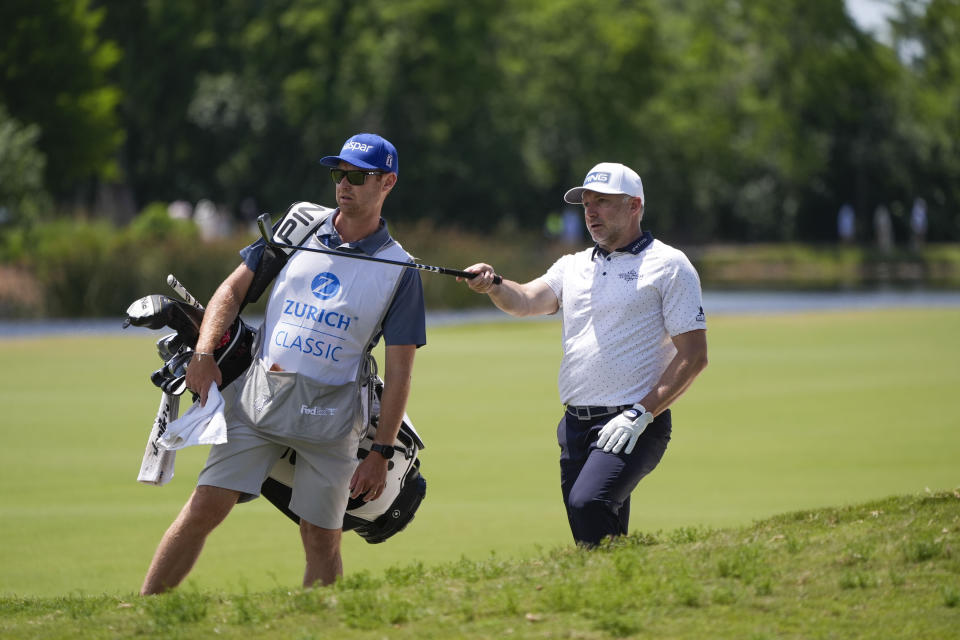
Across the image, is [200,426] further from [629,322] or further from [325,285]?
[629,322]

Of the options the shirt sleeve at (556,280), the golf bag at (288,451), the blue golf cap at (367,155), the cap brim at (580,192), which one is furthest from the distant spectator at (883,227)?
the blue golf cap at (367,155)

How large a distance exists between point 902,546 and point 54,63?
51.5 m

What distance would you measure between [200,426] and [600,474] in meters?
1.68

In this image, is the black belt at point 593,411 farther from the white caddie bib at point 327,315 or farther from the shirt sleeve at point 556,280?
the white caddie bib at point 327,315

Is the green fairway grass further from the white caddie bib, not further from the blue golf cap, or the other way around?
the blue golf cap

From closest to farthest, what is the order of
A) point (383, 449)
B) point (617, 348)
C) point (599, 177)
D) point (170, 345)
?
1. point (383, 449)
2. point (170, 345)
3. point (617, 348)
4. point (599, 177)

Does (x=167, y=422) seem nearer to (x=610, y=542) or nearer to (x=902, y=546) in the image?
(x=610, y=542)

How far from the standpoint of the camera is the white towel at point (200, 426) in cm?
543

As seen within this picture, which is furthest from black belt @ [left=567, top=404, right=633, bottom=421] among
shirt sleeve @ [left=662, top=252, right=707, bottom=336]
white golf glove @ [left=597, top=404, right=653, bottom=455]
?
shirt sleeve @ [left=662, top=252, right=707, bottom=336]

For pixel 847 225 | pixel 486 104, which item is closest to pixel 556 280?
pixel 486 104

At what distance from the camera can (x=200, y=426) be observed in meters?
5.46

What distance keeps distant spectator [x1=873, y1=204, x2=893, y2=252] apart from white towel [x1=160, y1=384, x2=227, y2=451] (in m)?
60.3

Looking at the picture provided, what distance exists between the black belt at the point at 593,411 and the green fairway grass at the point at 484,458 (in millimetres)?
1551

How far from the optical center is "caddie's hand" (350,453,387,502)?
5.70 metres
